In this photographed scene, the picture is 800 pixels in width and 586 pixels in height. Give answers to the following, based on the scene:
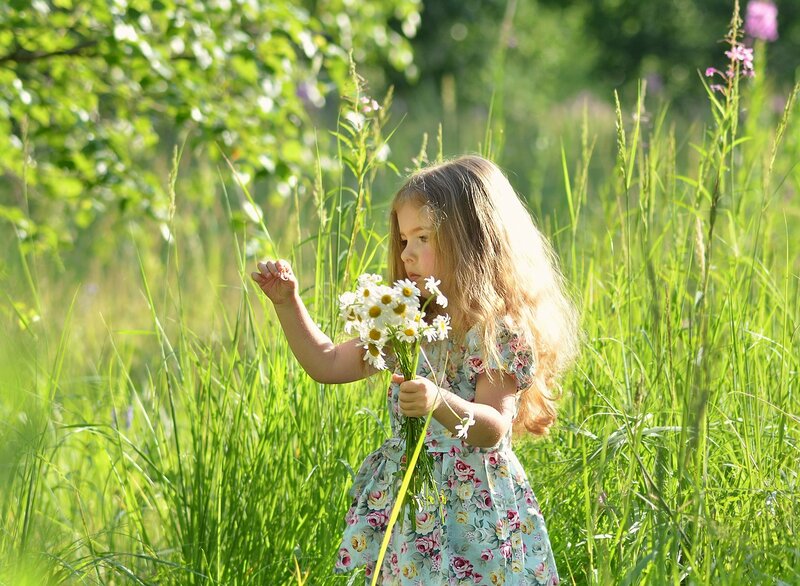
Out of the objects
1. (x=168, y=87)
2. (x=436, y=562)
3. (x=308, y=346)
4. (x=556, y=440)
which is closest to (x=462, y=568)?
(x=436, y=562)

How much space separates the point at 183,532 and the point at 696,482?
1.08 m

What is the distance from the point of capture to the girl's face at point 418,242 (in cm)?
190

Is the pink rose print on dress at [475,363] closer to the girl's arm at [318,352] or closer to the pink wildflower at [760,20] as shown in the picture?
the girl's arm at [318,352]

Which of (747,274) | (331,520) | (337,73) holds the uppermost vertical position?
(337,73)

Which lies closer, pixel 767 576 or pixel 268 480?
pixel 767 576

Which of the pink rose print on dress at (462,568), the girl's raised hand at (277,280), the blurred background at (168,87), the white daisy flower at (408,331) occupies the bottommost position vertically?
the pink rose print on dress at (462,568)

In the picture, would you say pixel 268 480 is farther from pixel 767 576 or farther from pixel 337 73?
pixel 337 73

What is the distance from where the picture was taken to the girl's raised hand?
72.7 inches

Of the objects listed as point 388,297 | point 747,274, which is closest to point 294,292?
point 388,297

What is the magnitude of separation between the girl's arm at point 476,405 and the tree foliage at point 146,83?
6.19 ft

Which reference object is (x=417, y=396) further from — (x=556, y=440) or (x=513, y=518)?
(x=556, y=440)

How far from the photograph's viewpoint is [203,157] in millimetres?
8500

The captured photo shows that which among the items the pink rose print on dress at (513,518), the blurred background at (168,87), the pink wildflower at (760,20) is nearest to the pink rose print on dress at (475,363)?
the pink rose print on dress at (513,518)

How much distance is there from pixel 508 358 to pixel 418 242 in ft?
0.88
